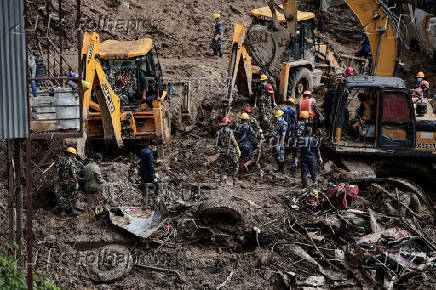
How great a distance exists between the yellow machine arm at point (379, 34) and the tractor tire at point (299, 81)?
2.99 metres

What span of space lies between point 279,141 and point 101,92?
429 cm

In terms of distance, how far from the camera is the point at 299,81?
19516 mm

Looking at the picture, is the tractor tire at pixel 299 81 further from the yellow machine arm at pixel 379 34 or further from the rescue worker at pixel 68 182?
the rescue worker at pixel 68 182

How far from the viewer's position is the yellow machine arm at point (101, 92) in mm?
13953

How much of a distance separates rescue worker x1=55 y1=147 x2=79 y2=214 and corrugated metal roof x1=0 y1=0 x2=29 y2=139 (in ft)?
11.3

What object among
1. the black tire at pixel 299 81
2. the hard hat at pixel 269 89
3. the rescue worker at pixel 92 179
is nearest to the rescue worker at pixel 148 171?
Answer: the rescue worker at pixel 92 179

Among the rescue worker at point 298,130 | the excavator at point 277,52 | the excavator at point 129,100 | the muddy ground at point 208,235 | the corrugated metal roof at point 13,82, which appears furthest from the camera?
the excavator at point 277,52

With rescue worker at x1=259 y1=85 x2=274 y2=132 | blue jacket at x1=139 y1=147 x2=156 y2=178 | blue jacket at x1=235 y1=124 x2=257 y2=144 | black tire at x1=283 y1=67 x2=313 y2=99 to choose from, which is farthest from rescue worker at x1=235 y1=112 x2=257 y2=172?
black tire at x1=283 y1=67 x2=313 y2=99

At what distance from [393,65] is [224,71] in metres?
7.80

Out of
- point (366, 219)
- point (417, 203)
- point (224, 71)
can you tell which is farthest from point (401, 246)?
point (224, 71)

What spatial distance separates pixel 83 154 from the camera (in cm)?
1516

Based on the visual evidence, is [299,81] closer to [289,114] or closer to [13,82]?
[289,114]

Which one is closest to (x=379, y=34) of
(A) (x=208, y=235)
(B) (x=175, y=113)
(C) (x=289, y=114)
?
(C) (x=289, y=114)

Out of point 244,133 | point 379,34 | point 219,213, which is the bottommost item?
point 219,213
